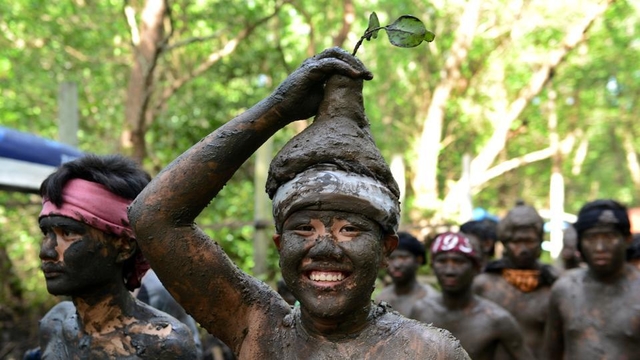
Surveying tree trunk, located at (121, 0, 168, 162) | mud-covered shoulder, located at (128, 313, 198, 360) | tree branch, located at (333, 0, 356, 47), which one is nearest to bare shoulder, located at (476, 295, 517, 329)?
mud-covered shoulder, located at (128, 313, 198, 360)

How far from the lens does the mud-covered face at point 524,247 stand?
23.3ft

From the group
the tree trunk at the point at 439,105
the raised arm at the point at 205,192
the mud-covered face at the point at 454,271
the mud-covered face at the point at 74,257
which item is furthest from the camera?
the tree trunk at the point at 439,105

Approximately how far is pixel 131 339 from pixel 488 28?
16.0 meters

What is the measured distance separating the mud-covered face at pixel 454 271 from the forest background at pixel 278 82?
9.34ft

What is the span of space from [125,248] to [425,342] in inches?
59.9

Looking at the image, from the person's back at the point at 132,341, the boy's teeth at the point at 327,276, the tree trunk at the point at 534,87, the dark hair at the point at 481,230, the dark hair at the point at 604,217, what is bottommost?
the person's back at the point at 132,341

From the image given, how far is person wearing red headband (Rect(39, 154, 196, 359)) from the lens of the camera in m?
3.19

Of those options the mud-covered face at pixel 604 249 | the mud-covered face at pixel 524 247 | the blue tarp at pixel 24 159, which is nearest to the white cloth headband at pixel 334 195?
the mud-covered face at pixel 604 249

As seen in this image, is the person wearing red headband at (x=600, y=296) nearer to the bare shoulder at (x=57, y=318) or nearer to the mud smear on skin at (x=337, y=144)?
the mud smear on skin at (x=337, y=144)

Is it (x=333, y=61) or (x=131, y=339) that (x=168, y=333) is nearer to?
(x=131, y=339)

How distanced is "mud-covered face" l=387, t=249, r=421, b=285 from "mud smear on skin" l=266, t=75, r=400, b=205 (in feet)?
16.1

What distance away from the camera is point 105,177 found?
3326mm

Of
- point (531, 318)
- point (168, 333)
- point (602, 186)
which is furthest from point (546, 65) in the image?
point (602, 186)

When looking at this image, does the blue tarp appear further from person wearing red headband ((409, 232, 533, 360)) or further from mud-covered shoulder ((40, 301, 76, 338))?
person wearing red headband ((409, 232, 533, 360))
